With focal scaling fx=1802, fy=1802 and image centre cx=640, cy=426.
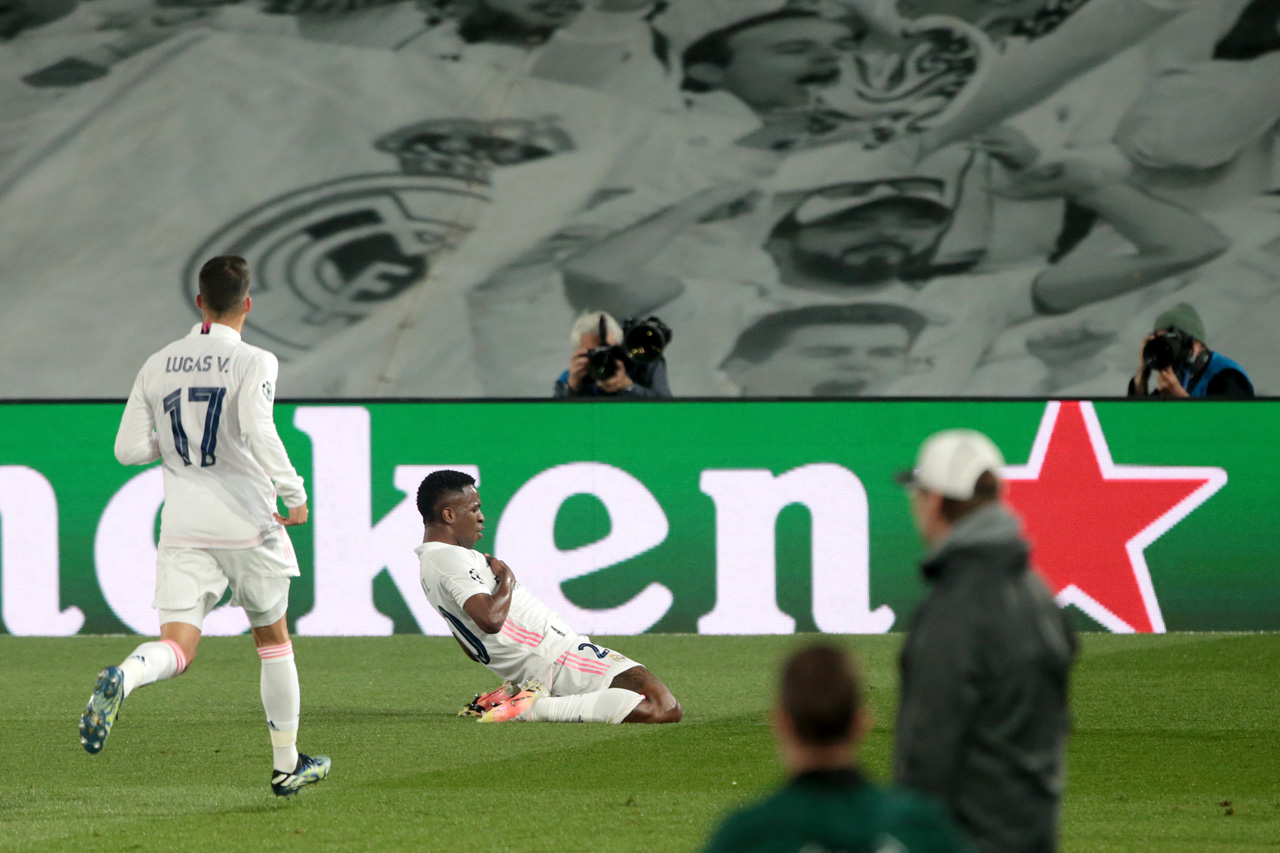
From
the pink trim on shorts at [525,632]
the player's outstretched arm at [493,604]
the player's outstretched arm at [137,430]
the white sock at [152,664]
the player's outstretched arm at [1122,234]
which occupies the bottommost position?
the pink trim on shorts at [525,632]

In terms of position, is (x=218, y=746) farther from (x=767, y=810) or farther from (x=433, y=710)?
(x=767, y=810)

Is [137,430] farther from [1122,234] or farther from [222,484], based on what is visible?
[1122,234]

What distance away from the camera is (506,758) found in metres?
7.44

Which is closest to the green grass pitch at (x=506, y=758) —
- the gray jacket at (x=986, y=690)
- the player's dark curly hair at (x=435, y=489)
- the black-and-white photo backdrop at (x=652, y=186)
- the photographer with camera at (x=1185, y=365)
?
the player's dark curly hair at (x=435, y=489)

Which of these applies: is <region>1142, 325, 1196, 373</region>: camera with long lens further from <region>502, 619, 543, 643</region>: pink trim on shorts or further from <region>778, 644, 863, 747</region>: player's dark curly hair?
<region>778, 644, 863, 747</region>: player's dark curly hair

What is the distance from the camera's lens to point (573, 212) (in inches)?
926

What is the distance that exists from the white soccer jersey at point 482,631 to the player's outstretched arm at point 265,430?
86.6 inches

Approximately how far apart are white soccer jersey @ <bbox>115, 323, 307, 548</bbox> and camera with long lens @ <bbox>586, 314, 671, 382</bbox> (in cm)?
623

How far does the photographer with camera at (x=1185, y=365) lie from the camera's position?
12148mm

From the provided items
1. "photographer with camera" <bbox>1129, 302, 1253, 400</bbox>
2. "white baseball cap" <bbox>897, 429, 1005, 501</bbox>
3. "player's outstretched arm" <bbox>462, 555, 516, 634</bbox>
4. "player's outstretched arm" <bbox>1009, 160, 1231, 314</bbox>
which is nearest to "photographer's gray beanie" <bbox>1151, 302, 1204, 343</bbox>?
"photographer with camera" <bbox>1129, 302, 1253, 400</bbox>

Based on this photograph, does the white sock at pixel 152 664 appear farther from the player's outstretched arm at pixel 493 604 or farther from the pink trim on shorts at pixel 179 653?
the player's outstretched arm at pixel 493 604

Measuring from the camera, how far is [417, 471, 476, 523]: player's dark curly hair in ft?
28.1

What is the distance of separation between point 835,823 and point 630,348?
10434 millimetres

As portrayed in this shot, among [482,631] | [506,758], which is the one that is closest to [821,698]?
[506,758]
